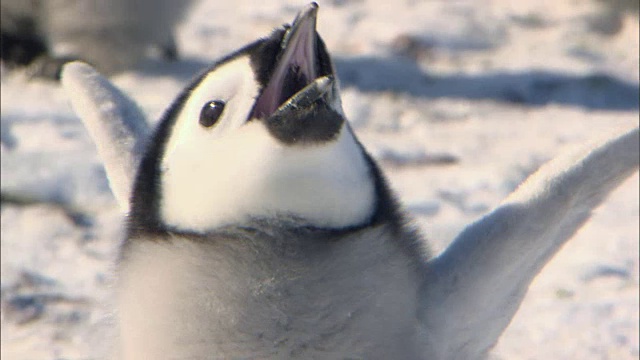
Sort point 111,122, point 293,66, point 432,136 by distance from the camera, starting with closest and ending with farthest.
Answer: point 293,66 → point 111,122 → point 432,136

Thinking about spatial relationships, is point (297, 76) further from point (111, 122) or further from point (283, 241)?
point (111, 122)

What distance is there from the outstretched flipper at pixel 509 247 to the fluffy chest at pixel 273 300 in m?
0.12

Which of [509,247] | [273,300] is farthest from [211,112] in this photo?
[509,247]

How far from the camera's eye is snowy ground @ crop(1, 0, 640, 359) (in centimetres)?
A: 227

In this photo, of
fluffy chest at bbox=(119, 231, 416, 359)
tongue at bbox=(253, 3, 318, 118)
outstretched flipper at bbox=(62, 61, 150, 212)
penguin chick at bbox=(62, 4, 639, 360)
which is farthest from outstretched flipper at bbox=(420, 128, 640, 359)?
outstretched flipper at bbox=(62, 61, 150, 212)

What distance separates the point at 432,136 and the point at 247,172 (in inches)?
76.7

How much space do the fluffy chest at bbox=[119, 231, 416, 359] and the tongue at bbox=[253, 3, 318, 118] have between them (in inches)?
7.2

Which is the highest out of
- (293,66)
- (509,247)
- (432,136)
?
(293,66)

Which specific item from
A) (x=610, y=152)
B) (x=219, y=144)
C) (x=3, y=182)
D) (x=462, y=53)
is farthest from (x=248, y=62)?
(x=462, y=53)

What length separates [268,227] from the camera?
4.59 feet

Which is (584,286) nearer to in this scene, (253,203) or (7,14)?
(253,203)

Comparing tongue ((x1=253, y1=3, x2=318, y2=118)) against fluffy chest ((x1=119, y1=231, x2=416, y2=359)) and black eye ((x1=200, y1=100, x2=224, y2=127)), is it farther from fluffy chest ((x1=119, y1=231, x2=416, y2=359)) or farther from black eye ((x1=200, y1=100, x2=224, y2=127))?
fluffy chest ((x1=119, y1=231, x2=416, y2=359))

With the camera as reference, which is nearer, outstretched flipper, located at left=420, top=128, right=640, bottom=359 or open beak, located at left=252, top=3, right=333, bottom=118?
open beak, located at left=252, top=3, right=333, bottom=118

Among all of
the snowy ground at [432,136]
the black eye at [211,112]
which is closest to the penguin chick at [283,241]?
the black eye at [211,112]
